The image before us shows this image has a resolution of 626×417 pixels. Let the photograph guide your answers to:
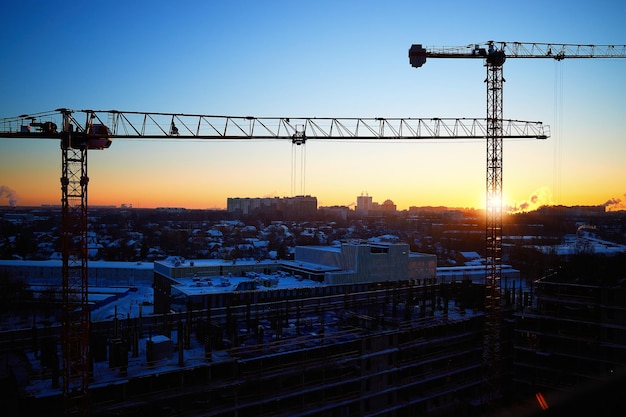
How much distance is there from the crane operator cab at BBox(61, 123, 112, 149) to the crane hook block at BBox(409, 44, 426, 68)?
11.5 meters

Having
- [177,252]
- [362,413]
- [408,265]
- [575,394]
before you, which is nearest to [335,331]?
[362,413]

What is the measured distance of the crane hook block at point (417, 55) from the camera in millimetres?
18594

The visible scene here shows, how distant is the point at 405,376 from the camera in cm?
1255

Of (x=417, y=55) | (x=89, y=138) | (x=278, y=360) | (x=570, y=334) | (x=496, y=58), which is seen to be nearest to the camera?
(x=278, y=360)

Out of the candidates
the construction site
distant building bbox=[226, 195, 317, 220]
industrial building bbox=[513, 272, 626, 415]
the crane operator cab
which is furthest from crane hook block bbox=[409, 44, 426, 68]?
distant building bbox=[226, 195, 317, 220]

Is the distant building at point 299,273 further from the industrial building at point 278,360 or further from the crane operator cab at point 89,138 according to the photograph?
the crane operator cab at point 89,138

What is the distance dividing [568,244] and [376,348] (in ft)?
120

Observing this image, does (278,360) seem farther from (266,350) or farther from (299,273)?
(299,273)

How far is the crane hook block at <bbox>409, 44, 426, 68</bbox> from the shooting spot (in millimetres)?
18594

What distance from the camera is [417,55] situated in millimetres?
18719

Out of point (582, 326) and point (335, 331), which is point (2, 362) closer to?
point (335, 331)

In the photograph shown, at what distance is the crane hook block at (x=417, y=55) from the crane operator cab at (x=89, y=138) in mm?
11522

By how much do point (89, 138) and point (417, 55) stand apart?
1219 cm

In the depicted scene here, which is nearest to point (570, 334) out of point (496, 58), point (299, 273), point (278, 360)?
point (278, 360)
